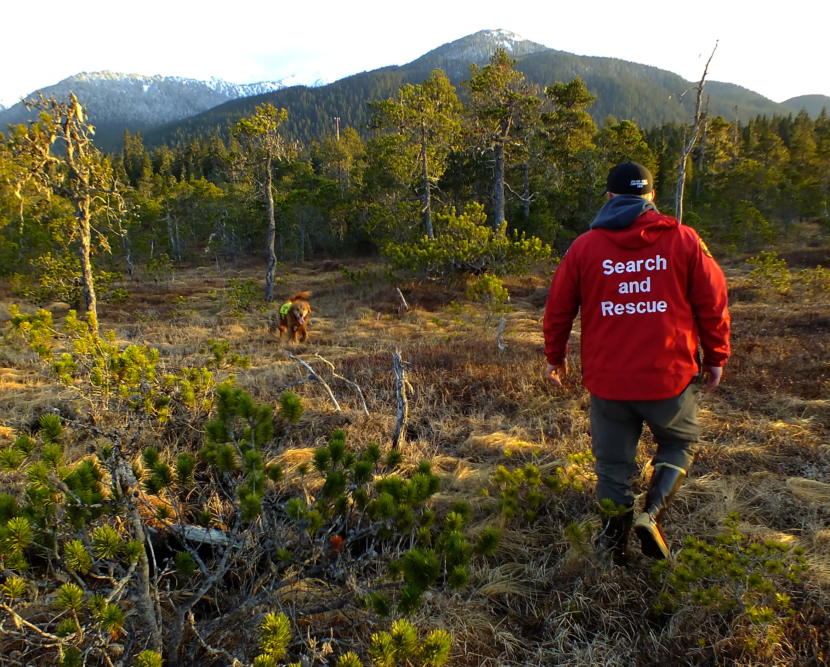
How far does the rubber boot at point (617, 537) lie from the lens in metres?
2.15

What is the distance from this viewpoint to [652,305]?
77.9 inches

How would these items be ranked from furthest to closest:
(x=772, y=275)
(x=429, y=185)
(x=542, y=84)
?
(x=542, y=84)
(x=429, y=185)
(x=772, y=275)

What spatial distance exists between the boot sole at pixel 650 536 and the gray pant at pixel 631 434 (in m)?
0.12

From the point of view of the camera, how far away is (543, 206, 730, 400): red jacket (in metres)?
1.97

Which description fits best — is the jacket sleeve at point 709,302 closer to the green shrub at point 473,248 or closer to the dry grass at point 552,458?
the dry grass at point 552,458

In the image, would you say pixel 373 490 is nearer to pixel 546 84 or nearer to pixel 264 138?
pixel 264 138

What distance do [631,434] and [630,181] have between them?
1.16 m

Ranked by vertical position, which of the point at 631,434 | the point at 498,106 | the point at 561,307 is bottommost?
the point at 631,434

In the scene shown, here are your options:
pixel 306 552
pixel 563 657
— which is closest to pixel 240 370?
pixel 306 552

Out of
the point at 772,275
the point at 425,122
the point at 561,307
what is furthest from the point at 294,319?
the point at 772,275

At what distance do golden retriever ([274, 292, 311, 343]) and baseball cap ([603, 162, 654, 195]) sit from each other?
21.8 feet

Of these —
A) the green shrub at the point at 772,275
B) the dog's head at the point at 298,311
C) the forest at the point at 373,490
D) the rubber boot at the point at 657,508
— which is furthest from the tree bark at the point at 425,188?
the rubber boot at the point at 657,508

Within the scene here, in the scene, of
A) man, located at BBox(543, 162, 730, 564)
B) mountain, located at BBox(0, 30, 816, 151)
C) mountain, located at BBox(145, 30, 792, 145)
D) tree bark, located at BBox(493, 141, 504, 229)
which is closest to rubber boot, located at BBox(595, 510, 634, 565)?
man, located at BBox(543, 162, 730, 564)

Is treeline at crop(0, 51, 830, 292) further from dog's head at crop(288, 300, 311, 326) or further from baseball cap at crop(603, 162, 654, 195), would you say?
baseball cap at crop(603, 162, 654, 195)
